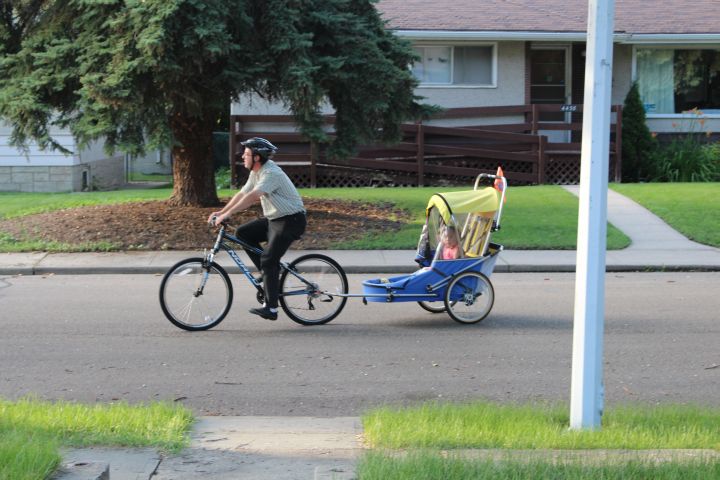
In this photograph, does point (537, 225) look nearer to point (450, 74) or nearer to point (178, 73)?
point (178, 73)

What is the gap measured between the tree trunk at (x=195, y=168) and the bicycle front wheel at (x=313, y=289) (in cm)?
741

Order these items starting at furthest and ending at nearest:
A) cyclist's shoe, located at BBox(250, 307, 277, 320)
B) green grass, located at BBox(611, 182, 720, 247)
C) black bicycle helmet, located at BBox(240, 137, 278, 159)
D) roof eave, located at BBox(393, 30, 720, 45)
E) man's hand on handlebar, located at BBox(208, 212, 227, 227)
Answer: roof eave, located at BBox(393, 30, 720, 45), green grass, located at BBox(611, 182, 720, 247), cyclist's shoe, located at BBox(250, 307, 277, 320), black bicycle helmet, located at BBox(240, 137, 278, 159), man's hand on handlebar, located at BBox(208, 212, 227, 227)

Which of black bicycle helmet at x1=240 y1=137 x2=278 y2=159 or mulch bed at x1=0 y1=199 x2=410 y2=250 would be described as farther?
mulch bed at x1=0 y1=199 x2=410 y2=250

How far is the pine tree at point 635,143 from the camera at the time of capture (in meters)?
24.1

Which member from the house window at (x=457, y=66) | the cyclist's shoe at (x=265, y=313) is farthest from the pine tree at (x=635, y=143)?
the cyclist's shoe at (x=265, y=313)

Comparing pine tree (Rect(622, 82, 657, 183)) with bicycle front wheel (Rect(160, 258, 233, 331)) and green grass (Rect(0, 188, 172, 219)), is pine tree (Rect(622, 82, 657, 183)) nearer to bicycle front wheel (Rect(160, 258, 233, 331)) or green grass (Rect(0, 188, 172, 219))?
green grass (Rect(0, 188, 172, 219))

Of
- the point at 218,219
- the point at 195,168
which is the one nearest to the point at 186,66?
the point at 195,168

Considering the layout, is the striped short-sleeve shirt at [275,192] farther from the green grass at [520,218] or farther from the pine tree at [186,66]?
the green grass at [520,218]

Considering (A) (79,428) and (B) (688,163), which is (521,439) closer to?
(A) (79,428)

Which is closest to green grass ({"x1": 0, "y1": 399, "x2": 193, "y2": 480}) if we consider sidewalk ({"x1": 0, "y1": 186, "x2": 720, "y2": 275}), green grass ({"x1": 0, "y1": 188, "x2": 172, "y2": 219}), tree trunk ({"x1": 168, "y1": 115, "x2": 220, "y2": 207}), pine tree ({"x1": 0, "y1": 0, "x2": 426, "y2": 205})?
sidewalk ({"x1": 0, "y1": 186, "x2": 720, "y2": 275})

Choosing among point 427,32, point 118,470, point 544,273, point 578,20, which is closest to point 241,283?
point 544,273

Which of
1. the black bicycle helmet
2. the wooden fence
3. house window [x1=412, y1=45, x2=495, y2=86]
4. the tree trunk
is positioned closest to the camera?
Result: the black bicycle helmet

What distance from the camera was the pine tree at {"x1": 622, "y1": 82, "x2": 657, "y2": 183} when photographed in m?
24.1

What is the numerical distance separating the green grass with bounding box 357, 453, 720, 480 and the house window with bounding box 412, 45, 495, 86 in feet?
68.2
